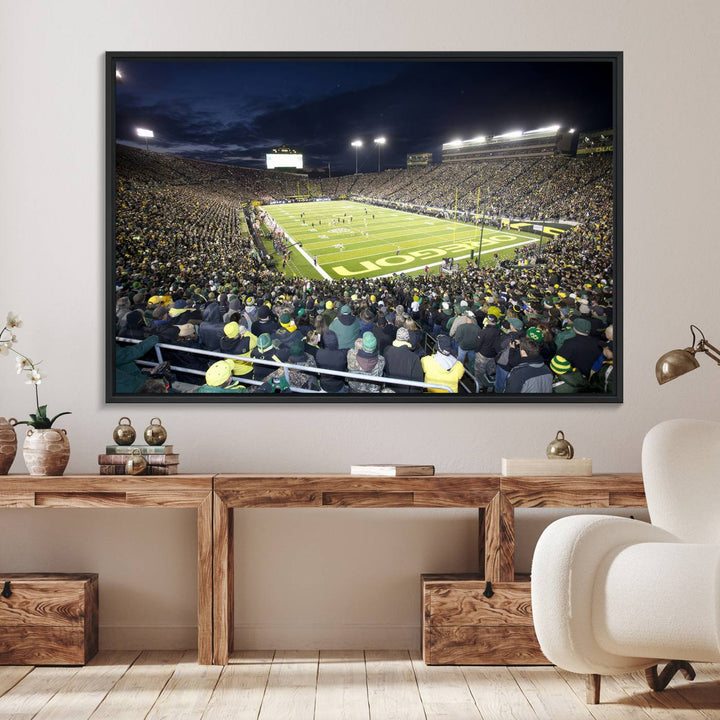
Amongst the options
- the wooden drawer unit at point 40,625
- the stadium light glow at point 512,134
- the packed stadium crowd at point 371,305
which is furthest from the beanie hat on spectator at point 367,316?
the wooden drawer unit at point 40,625

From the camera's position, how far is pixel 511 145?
3551 mm

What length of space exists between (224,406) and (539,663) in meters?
1.54

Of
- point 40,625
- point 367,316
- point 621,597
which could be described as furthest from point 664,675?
point 40,625

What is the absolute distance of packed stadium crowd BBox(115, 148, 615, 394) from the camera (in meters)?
3.50

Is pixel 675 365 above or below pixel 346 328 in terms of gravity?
below

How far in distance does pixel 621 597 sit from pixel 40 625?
1.99 m

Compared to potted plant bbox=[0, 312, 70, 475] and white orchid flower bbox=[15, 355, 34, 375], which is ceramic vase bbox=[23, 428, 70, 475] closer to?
potted plant bbox=[0, 312, 70, 475]

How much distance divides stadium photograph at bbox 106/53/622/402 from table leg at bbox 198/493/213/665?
564mm

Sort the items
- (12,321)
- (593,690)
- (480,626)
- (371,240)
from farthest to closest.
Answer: (371,240)
(12,321)
(480,626)
(593,690)

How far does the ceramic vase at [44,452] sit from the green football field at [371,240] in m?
1.12

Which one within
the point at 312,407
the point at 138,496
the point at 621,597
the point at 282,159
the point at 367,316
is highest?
the point at 282,159

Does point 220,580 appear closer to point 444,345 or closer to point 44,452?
point 44,452

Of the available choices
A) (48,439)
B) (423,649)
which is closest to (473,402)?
(423,649)

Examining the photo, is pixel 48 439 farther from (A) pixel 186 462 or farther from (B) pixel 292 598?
(B) pixel 292 598
